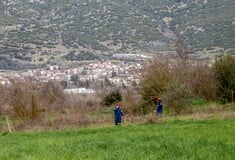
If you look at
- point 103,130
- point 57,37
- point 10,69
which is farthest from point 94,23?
point 103,130

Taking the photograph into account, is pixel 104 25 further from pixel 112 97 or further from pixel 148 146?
pixel 148 146

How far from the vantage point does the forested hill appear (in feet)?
371

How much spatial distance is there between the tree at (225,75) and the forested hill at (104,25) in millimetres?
57605

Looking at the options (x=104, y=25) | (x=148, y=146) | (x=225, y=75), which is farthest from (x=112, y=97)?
(x=104, y=25)

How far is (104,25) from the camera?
127 m

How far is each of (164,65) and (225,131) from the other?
2703cm

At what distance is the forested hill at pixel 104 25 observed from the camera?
113000mm

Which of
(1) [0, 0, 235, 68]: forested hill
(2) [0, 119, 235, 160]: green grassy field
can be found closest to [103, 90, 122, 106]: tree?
(2) [0, 119, 235, 160]: green grassy field

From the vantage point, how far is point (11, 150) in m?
21.4

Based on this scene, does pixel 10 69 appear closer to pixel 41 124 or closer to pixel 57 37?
pixel 57 37

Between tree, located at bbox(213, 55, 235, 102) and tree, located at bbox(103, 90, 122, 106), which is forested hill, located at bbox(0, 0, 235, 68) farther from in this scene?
tree, located at bbox(213, 55, 235, 102)

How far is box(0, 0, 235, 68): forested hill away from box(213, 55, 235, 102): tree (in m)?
57.6

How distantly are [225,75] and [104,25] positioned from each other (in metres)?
80.9

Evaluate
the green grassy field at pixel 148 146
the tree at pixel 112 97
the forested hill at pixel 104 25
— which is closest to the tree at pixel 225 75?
the tree at pixel 112 97
